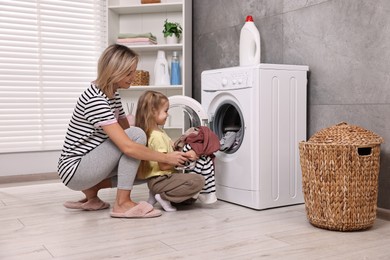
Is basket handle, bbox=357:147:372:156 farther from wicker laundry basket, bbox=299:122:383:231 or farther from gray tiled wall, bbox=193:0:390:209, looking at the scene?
gray tiled wall, bbox=193:0:390:209

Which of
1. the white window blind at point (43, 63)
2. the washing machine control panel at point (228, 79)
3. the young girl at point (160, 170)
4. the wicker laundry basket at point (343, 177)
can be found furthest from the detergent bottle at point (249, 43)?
the white window blind at point (43, 63)

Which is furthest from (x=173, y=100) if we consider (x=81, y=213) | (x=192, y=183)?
(x=81, y=213)

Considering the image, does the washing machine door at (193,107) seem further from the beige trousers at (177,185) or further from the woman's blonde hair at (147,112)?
the beige trousers at (177,185)

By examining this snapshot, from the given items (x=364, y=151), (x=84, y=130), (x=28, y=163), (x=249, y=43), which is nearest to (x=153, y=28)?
(x=249, y=43)

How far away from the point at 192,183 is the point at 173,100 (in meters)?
0.70

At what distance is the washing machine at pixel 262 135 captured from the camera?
92.6 inches

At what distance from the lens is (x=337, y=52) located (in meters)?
2.42

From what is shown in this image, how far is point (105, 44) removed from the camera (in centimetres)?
399

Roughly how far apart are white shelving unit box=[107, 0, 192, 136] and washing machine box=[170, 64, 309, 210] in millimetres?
1103

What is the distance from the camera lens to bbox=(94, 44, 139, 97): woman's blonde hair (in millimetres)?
2170

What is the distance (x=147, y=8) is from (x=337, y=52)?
1917 mm

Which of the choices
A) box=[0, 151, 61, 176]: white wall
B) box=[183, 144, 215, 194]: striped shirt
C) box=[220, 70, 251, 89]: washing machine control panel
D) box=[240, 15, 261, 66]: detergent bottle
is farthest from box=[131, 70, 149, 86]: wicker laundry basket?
box=[183, 144, 215, 194]: striped shirt

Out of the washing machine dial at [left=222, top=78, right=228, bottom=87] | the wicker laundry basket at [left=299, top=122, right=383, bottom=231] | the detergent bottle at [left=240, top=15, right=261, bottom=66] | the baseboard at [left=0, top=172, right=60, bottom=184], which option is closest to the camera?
the wicker laundry basket at [left=299, top=122, right=383, bottom=231]

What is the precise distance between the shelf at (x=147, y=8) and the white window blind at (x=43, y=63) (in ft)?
0.75
